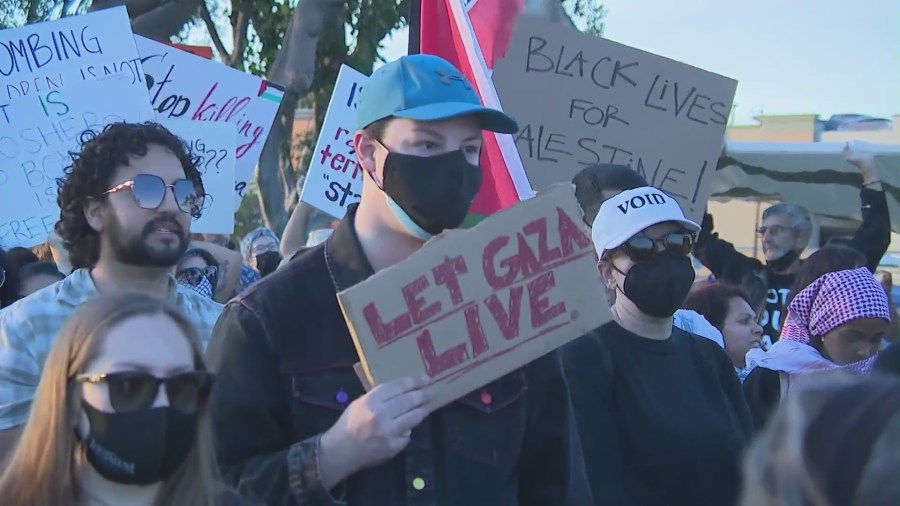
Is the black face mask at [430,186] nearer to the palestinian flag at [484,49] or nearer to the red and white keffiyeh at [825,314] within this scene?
the palestinian flag at [484,49]

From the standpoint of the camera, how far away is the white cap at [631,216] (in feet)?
10.6

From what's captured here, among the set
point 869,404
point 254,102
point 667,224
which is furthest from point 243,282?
point 869,404

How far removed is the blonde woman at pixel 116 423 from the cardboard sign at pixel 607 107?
300 cm

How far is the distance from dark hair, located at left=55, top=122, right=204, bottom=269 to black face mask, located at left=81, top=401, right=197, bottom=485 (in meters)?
1.26

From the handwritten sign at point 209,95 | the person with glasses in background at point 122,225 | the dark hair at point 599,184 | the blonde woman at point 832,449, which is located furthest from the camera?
the handwritten sign at point 209,95

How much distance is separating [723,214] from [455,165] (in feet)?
111

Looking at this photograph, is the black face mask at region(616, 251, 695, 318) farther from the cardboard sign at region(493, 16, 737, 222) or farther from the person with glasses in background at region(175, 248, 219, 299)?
the person with glasses in background at region(175, 248, 219, 299)

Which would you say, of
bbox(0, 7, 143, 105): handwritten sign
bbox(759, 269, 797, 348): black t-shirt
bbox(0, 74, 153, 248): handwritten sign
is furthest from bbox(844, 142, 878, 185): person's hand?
bbox(0, 7, 143, 105): handwritten sign

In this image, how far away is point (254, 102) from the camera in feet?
21.0

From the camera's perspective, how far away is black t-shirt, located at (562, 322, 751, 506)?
3.06m

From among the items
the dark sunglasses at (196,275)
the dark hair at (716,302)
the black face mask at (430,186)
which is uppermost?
the black face mask at (430,186)

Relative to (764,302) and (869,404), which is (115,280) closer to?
(869,404)

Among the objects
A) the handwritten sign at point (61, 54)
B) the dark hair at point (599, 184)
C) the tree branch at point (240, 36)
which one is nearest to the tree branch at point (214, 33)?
the tree branch at point (240, 36)

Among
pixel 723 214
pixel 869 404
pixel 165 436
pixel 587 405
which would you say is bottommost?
pixel 723 214
